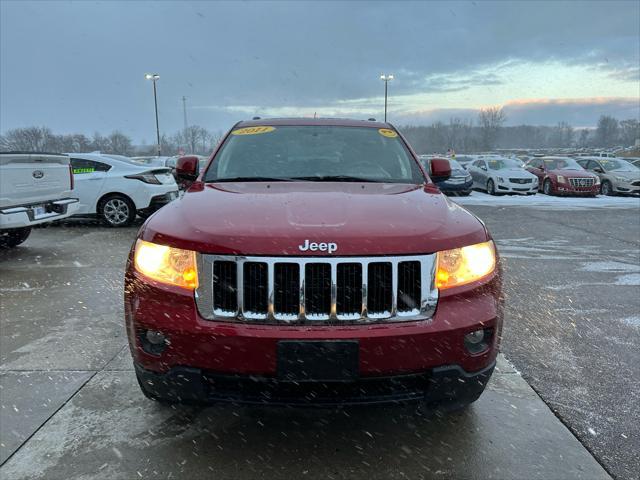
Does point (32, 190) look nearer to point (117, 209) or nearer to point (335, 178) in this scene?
point (117, 209)

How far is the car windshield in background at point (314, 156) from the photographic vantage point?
3438 millimetres

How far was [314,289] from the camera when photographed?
217 cm

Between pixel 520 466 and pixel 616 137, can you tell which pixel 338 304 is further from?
pixel 616 137

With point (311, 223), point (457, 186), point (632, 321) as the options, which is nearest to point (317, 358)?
point (311, 223)

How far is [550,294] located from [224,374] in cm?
432

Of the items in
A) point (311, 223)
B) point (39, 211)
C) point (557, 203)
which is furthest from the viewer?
point (557, 203)

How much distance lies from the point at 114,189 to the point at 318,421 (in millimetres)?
8721

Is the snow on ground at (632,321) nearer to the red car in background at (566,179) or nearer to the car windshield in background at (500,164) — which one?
the red car in background at (566,179)

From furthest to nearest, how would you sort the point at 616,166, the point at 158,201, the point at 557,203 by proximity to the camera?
the point at 616,166 < the point at 557,203 < the point at 158,201

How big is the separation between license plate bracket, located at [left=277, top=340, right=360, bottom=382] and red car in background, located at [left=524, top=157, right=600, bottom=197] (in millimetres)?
18979

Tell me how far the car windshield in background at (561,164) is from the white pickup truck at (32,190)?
18759 mm

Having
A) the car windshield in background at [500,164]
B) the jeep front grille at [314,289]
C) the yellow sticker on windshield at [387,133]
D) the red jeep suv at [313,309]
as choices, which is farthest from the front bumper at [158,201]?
the car windshield in background at [500,164]

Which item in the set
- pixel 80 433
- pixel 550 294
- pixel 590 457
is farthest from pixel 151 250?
pixel 550 294

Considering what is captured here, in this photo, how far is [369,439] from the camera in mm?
2623
